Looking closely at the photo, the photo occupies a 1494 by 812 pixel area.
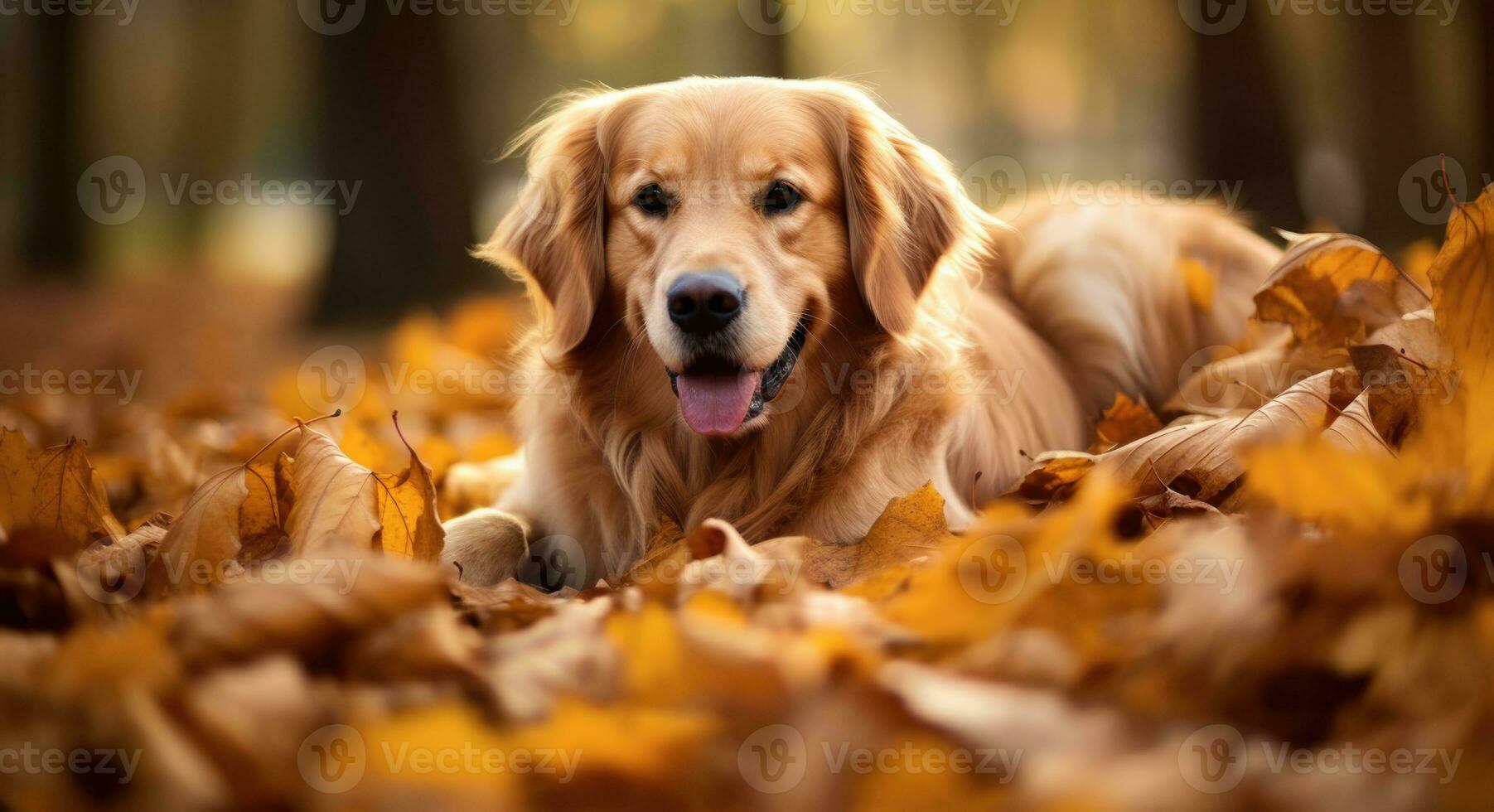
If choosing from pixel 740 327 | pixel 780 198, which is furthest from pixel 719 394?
pixel 780 198

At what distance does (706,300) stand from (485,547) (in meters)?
0.77

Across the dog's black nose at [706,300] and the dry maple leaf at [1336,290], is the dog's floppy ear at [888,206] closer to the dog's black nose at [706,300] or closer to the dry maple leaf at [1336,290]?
the dog's black nose at [706,300]

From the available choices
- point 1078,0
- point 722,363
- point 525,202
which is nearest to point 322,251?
point 525,202

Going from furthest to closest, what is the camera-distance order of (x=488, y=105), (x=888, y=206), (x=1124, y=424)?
(x=488, y=105)
(x=1124, y=424)
(x=888, y=206)

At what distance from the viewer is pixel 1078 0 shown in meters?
16.8

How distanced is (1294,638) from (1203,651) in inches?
4.5

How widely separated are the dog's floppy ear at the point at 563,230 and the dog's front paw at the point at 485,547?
0.49 metres

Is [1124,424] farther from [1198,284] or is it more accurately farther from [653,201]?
[653,201]

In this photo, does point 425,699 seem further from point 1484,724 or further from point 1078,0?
point 1078,0

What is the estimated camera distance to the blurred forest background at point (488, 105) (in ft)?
21.0

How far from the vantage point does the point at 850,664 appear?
121cm

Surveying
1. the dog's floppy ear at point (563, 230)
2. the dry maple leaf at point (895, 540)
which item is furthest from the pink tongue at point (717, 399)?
the dry maple leaf at point (895, 540)

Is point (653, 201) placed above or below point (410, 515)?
above

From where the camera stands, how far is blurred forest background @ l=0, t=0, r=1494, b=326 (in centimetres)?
640
